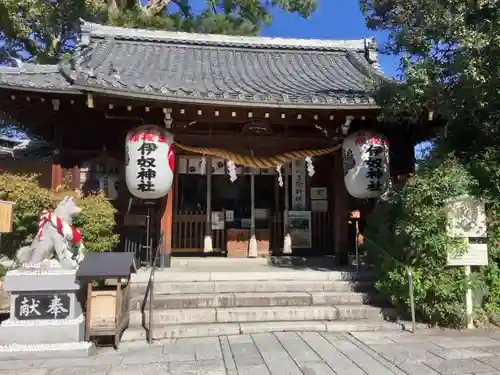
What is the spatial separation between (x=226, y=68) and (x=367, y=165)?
17.2 feet

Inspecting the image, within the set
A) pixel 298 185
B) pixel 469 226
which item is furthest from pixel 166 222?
pixel 469 226

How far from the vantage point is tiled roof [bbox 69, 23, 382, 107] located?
777 cm

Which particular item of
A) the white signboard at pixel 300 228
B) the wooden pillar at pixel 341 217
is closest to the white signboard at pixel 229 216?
the white signboard at pixel 300 228

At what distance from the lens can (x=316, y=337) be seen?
5.71 m

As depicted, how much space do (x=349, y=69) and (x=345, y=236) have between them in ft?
17.9

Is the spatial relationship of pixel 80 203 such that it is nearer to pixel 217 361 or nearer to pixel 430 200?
pixel 217 361

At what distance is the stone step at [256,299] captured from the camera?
652 cm

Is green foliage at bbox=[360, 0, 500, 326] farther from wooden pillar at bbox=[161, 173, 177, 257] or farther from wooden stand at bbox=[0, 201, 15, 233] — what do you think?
wooden stand at bbox=[0, 201, 15, 233]

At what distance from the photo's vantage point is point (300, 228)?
1063 cm

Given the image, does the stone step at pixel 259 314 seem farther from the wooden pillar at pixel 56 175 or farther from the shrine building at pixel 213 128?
the wooden pillar at pixel 56 175

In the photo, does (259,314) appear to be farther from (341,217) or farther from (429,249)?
(341,217)

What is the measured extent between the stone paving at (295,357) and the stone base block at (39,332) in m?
0.30

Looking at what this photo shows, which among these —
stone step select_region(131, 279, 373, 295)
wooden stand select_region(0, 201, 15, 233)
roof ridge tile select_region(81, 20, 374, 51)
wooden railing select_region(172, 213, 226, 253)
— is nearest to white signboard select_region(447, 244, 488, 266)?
stone step select_region(131, 279, 373, 295)

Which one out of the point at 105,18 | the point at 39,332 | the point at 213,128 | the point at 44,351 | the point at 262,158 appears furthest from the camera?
the point at 105,18
